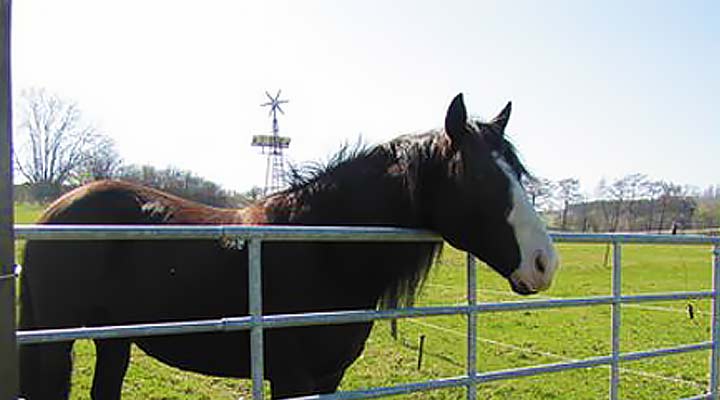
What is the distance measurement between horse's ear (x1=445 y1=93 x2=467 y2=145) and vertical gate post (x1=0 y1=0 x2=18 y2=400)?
4.96 ft

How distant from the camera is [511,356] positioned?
7.38m

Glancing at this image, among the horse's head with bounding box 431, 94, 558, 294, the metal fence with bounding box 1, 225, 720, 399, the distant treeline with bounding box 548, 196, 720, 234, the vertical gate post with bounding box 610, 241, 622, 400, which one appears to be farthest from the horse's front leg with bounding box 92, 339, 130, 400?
the distant treeline with bounding box 548, 196, 720, 234

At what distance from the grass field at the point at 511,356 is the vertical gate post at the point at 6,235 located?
6.07 ft

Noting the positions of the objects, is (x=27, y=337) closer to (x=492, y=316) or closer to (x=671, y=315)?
(x=492, y=316)

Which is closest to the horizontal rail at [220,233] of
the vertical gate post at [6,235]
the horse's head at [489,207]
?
the horse's head at [489,207]

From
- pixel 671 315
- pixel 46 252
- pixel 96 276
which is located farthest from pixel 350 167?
pixel 671 315

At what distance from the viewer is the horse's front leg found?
10.5 feet

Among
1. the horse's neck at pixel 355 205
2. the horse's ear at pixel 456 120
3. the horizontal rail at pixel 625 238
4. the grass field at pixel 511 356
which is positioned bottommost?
the grass field at pixel 511 356

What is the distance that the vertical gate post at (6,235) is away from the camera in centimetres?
119

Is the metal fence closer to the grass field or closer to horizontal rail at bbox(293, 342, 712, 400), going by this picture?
horizontal rail at bbox(293, 342, 712, 400)

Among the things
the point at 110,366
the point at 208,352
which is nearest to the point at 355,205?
the point at 208,352

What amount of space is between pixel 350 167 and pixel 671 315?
37.0 ft

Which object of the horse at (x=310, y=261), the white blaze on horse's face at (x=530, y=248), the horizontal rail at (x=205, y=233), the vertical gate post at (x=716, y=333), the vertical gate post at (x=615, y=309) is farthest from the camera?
the vertical gate post at (x=716, y=333)

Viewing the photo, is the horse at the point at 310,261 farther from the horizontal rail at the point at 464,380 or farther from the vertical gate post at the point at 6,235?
the vertical gate post at the point at 6,235
